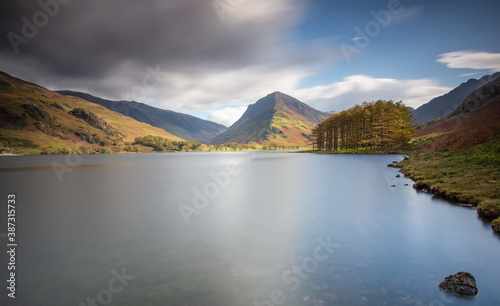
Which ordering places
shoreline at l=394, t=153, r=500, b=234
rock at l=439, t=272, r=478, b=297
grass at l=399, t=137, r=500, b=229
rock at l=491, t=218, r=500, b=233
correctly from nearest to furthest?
rock at l=439, t=272, r=478, b=297 < rock at l=491, t=218, r=500, b=233 < shoreline at l=394, t=153, r=500, b=234 < grass at l=399, t=137, r=500, b=229

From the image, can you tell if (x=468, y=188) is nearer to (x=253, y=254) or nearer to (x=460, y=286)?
(x=460, y=286)

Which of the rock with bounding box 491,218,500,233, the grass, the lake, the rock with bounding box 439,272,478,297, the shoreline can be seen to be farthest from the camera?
the grass

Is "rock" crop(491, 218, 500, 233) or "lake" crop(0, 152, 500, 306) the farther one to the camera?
"rock" crop(491, 218, 500, 233)

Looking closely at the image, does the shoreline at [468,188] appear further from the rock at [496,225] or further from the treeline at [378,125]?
the treeline at [378,125]

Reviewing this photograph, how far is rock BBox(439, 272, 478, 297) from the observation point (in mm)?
6688

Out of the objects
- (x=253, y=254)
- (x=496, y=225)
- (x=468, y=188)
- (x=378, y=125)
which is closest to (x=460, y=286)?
(x=253, y=254)

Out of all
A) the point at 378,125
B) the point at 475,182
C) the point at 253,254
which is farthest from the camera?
the point at 378,125

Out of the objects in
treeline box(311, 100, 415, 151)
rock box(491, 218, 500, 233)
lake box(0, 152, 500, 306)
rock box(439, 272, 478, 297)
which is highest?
treeline box(311, 100, 415, 151)

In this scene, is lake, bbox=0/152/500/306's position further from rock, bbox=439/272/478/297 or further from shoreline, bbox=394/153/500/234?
shoreline, bbox=394/153/500/234

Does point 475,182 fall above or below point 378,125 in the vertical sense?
below

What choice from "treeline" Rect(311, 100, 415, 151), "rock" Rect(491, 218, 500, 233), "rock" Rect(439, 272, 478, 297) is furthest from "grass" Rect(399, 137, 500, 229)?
"treeline" Rect(311, 100, 415, 151)

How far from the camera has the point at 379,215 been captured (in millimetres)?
16328

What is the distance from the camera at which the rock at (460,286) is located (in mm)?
6688

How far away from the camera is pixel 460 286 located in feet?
22.3
